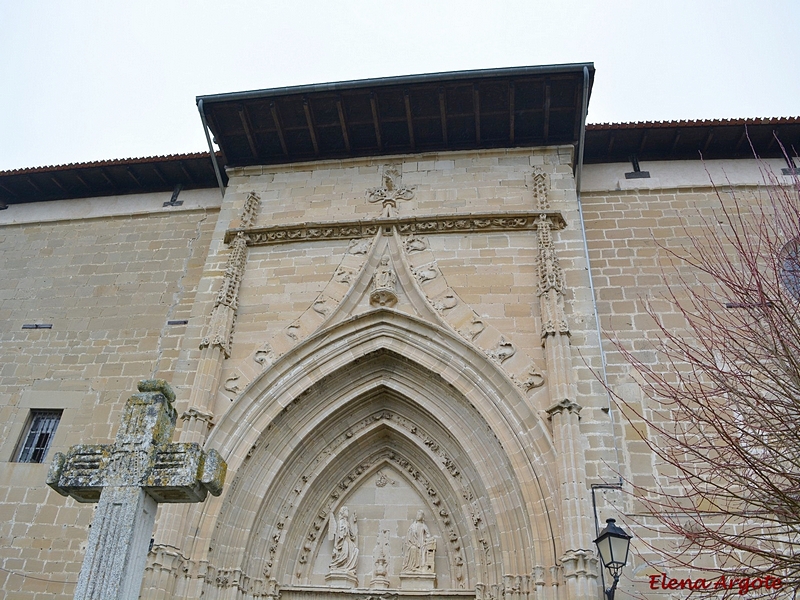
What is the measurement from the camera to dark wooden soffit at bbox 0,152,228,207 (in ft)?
38.2

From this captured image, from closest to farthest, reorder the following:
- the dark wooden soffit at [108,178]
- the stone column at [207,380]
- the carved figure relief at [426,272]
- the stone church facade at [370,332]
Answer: the stone column at [207,380] → the stone church facade at [370,332] → the carved figure relief at [426,272] → the dark wooden soffit at [108,178]

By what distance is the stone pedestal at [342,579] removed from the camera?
8250mm

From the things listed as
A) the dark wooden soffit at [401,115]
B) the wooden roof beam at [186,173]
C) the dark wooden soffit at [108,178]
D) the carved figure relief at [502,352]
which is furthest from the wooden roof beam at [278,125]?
the carved figure relief at [502,352]

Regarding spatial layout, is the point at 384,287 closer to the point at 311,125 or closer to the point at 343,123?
the point at 343,123

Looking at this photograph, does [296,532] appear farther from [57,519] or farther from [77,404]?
[77,404]

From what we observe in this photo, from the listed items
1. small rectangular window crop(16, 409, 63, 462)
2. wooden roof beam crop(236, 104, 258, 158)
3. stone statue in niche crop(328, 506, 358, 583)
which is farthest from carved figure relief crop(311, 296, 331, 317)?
small rectangular window crop(16, 409, 63, 462)

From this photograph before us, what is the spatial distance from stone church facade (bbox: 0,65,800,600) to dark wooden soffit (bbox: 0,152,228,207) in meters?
0.06

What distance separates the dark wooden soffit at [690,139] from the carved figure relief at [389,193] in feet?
9.89

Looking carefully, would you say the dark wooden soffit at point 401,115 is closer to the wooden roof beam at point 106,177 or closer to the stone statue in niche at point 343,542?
the wooden roof beam at point 106,177

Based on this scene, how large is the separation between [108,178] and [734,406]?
10565mm

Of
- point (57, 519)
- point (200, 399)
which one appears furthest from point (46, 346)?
point (200, 399)

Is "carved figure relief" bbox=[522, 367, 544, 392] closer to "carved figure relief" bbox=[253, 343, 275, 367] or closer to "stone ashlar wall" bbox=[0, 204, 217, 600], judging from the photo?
"carved figure relief" bbox=[253, 343, 275, 367]

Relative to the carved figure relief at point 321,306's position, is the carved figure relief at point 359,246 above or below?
above

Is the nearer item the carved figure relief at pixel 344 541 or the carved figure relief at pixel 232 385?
the carved figure relief at pixel 344 541
